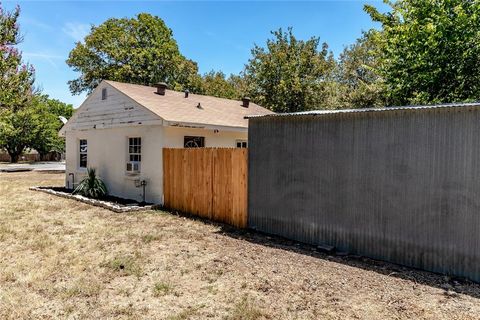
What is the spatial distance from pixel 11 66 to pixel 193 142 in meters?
8.45

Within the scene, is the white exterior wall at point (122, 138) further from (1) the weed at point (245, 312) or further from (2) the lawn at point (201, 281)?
(1) the weed at point (245, 312)

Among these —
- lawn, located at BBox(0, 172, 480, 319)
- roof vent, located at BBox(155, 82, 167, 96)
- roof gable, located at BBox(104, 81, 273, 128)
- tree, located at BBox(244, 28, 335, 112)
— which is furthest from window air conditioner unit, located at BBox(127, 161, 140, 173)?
tree, located at BBox(244, 28, 335, 112)

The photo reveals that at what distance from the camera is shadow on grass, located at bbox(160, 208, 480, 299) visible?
4.82 metres

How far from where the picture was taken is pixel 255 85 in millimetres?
26391

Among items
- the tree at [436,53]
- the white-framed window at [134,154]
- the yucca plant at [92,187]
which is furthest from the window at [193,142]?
the tree at [436,53]

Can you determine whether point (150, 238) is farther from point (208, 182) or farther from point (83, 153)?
point (83, 153)

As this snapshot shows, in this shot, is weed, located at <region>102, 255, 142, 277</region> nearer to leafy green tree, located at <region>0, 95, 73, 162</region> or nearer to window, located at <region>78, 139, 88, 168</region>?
window, located at <region>78, 139, 88, 168</region>

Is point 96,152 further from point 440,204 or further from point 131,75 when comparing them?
point 131,75

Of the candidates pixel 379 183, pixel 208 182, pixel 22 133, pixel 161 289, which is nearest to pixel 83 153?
pixel 208 182

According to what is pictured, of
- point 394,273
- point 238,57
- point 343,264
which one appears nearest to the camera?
point 394,273

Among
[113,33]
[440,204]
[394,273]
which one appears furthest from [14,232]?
[113,33]

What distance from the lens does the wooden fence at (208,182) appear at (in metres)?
8.31

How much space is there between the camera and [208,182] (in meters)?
9.12

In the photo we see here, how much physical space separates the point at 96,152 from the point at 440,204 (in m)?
12.4
